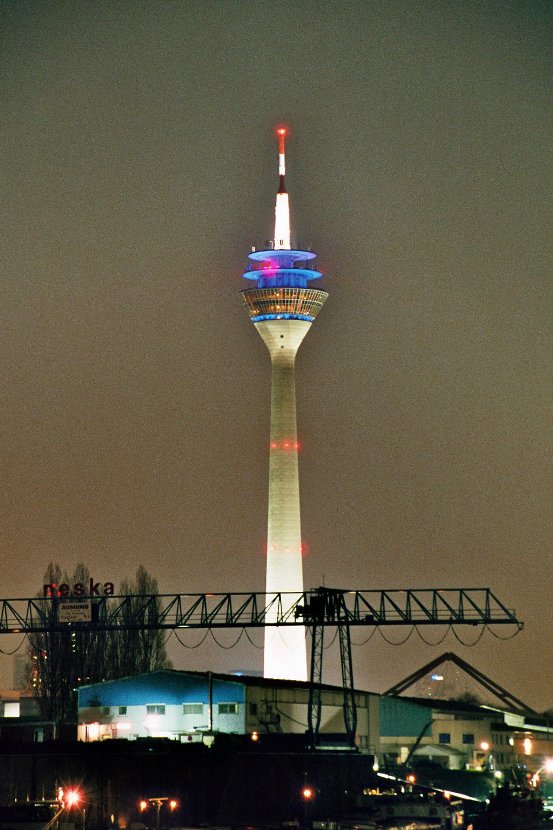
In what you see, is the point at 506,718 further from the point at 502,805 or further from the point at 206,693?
the point at 502,805

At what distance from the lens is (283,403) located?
188m

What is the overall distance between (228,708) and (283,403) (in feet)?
→ 173

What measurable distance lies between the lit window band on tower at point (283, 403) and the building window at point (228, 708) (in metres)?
43.3

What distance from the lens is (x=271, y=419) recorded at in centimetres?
18838

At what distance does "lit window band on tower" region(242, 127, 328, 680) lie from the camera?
611 ft

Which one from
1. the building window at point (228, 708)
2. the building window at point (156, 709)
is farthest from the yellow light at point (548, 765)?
the building window at point (156, 709)

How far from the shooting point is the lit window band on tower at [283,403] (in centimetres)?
Result: 18625

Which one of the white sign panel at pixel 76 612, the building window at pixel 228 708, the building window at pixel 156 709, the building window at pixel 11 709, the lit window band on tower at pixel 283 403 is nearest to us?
the white sign panel at pixel 76 612

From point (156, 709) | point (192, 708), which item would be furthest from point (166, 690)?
point (192, 708)

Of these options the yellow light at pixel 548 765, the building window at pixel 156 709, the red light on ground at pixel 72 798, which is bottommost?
the red light on ground at pixel 72 798

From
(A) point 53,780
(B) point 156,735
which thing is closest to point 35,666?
(B) point 156,735

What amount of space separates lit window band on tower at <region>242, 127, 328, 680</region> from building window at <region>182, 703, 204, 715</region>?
42.2 m

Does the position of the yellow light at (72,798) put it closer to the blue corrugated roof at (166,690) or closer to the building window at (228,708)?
the building window at (228,708)

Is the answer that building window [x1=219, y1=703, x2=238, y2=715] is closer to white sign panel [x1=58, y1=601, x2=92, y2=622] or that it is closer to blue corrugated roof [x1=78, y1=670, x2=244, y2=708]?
blue corrugated roof [x1=78, y1=670, x2=244, y2=708]
